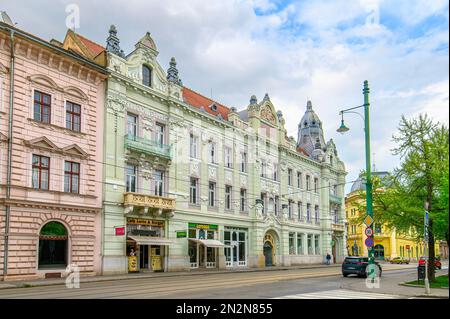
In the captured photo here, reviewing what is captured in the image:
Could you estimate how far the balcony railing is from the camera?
3100cm

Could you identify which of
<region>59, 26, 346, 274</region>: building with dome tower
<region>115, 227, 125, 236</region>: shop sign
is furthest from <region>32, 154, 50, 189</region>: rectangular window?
<region>115, 227, 125, 236</region>: shop sign

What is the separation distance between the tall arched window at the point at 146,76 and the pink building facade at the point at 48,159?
409 cm

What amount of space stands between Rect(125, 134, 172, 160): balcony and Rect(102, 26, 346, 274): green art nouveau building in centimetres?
7

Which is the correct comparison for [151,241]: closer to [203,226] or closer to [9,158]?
[203,226]

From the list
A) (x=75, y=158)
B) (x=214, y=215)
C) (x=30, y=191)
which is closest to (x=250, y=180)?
(x=214, y=215)

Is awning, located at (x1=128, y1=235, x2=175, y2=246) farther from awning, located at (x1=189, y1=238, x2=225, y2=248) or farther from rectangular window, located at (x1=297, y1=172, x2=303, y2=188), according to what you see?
rectangular window, located at (x1=297, y1=172, x2=303, y2=188)

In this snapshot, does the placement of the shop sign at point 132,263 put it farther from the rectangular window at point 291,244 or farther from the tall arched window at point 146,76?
the rectangular window at point 291,244

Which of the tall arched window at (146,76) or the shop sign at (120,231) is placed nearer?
the shop sign at (120,231)

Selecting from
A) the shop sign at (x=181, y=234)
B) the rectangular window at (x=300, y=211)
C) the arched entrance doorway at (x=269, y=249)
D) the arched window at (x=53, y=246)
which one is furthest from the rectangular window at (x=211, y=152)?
the rectangular window at (x=300, y=211)

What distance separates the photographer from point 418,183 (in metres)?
24.2

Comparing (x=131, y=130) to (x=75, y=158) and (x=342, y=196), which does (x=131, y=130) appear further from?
(x=342, y=196)

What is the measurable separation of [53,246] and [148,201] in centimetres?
705

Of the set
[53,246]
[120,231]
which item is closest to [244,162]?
[120,231]

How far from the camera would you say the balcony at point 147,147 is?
32.2m
